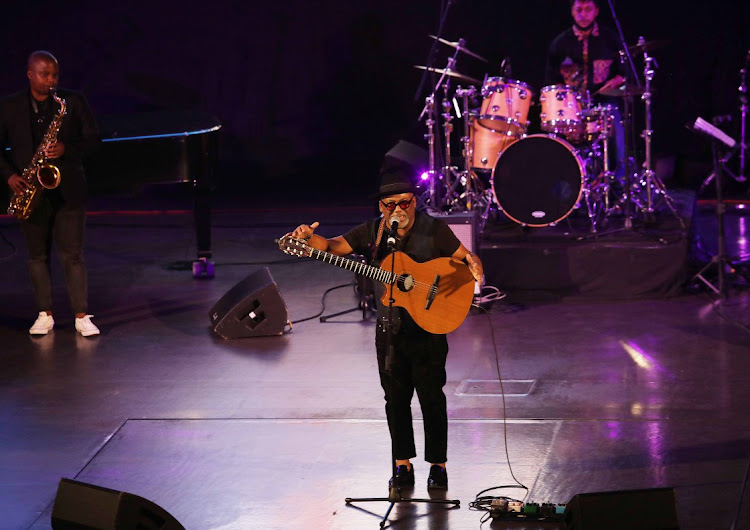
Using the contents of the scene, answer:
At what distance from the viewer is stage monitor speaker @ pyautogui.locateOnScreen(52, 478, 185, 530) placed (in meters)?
4.29

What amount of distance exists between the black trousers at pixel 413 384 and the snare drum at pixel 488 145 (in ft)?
18.5

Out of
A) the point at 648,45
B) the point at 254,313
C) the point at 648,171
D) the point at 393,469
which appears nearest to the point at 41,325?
the point at 254,313

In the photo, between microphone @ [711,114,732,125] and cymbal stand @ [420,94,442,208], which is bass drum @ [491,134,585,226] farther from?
microphone @ [711,114,732,125]

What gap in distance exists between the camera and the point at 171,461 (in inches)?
238

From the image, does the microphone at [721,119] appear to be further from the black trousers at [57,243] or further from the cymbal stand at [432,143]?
the black trousers at [57,243]

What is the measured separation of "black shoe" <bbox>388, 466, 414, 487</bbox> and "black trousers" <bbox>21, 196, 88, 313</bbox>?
13.9 ft

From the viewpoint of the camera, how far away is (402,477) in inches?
218

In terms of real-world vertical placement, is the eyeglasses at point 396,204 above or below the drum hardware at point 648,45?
below

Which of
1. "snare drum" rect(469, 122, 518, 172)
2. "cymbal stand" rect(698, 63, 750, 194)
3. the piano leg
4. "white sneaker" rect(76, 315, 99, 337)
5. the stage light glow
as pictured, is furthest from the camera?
"cymbal stand" rect(698, 63, 750, 194)

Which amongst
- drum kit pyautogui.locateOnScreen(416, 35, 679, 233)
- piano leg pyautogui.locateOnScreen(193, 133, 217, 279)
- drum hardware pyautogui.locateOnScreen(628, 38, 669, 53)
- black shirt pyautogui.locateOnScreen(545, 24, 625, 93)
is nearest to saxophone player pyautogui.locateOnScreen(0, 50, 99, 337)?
piano leg pyautogui.locateOnScreen(193, 133, 217, 279)

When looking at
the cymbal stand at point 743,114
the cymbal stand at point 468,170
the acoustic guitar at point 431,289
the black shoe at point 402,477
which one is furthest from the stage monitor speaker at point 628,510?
the cymbal stand at point 743,114

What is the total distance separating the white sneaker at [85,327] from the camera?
8922 mm

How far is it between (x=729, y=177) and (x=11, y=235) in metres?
9.89

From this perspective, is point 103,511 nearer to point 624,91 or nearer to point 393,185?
point 393,185
